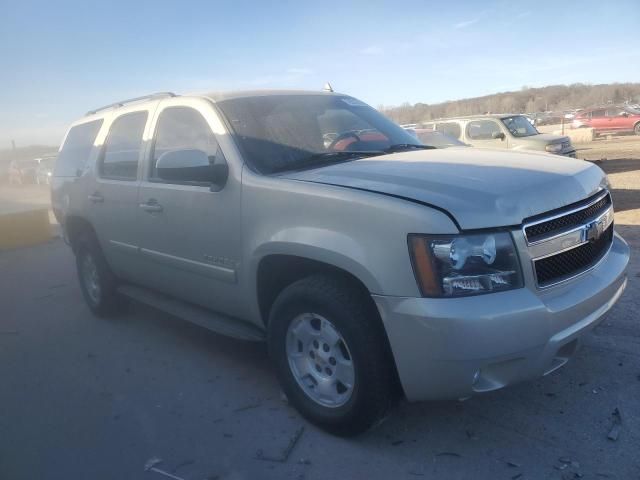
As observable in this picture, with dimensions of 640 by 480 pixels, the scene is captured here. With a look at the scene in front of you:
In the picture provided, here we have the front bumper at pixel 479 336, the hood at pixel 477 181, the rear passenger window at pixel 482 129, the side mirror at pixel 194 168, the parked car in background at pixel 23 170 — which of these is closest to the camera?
the front bumper at pixel 479 336

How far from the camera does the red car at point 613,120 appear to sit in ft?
88.9

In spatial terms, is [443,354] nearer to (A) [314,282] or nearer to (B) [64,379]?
(A) [314,282]

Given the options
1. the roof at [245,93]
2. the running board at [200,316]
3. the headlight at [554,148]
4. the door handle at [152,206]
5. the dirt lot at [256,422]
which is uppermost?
the roof at [245,93]

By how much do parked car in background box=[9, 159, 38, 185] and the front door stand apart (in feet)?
91.1

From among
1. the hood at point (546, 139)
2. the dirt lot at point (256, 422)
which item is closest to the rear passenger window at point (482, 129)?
the hood at point (546, 139)

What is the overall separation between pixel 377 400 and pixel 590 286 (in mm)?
1210

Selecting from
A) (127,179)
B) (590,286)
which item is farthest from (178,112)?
(590,286)

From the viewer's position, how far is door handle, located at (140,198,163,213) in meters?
3.90

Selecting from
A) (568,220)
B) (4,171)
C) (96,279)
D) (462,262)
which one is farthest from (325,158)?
(4,171)

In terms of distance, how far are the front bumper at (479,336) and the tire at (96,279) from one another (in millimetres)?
3394

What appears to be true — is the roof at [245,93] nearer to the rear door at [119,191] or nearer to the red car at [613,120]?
the rear door at [119,191]

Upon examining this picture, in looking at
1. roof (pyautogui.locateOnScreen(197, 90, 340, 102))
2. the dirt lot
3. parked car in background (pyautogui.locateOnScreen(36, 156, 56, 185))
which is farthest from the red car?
roof (pyautogui.locateOnScreen(197, 90, 340, 102))

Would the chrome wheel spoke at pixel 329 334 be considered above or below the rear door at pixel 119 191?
below

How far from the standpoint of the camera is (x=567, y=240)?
2.64 meters
